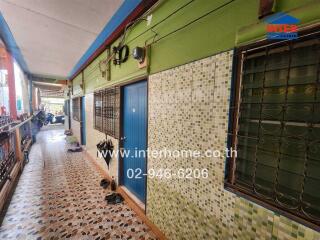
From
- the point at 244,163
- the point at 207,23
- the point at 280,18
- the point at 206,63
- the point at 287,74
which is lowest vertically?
the point at 244,163

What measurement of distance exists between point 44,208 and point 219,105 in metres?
2.75

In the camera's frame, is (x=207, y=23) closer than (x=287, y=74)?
No

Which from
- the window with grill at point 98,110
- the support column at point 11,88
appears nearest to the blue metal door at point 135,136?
the window with grill at point 98,110

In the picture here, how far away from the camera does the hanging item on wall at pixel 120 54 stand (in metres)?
2.39

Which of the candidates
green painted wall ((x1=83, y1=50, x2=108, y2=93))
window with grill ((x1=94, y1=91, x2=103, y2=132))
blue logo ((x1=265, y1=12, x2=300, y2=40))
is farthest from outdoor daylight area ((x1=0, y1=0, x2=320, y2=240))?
window with grill ((x1=94, y1=91, x2=103, y2=132))

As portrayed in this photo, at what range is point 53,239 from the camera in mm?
1701

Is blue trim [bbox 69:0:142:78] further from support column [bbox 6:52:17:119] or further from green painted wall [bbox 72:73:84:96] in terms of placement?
support column [bbox 6:52:17:119]

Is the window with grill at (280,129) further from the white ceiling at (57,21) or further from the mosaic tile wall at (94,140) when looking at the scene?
the mosaic tile wall at (94,140)

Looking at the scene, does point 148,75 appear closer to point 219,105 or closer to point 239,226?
point 219,105

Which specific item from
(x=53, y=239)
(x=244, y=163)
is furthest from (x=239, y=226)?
(x=53, y=239)

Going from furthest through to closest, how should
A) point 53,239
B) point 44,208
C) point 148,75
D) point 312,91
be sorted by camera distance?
point 44,208 → point 148,75 → point 53,239 → point 312,91

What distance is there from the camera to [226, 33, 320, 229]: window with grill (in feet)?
2.57

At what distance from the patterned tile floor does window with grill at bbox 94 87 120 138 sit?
1112mm

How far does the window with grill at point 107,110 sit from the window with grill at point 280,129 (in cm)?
212
